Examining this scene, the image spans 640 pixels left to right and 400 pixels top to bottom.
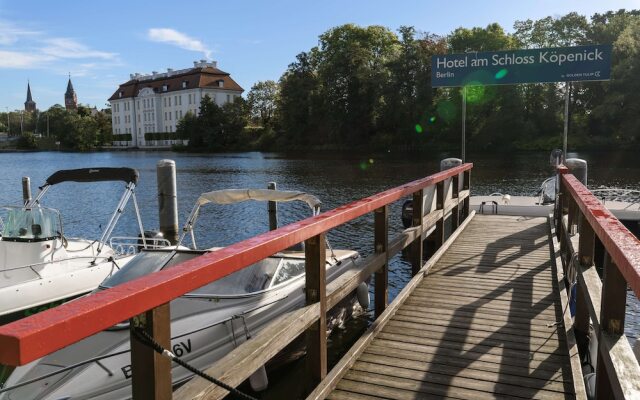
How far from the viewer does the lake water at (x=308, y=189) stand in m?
18.1

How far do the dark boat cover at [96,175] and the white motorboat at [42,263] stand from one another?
0.02 metres

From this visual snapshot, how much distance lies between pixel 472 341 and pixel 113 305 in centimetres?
368

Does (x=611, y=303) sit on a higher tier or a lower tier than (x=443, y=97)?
lower

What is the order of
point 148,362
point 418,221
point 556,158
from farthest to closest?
point 556,158 → point 418,221 → point 148,362

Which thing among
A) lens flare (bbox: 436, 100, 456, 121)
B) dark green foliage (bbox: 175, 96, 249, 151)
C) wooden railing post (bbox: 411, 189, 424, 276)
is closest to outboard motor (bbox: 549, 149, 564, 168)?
wooden railing post (bbox: 411, 189, 424, 276)

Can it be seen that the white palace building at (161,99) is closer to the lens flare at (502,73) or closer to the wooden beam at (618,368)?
the lens flare at (502,73)

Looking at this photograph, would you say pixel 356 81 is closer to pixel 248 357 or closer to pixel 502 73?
pixel 502 73

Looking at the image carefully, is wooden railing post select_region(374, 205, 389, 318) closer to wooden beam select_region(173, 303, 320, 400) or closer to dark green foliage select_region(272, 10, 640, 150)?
wooden beam select_region(173, 303, 320, 400)

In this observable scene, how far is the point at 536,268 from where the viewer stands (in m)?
7.41

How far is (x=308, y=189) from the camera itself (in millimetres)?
32062

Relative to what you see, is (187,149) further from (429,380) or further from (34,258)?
(429,380)

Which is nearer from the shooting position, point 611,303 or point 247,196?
point 611,303

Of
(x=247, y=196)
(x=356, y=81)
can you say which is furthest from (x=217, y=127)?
(x=247, y=196)

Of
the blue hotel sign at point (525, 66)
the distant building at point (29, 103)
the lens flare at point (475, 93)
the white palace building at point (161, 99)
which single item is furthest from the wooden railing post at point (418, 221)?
the distant building at point (29, 103)
